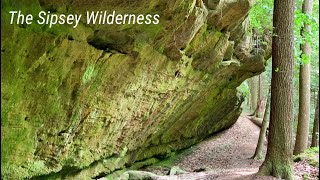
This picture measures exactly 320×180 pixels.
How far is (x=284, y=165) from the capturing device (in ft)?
29.8

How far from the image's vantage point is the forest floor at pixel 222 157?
1161cm

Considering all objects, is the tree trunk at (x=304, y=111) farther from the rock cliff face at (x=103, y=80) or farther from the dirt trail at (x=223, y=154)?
the rock cliff face at (x=103, y=80)

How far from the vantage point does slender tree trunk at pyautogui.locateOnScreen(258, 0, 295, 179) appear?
9141mm

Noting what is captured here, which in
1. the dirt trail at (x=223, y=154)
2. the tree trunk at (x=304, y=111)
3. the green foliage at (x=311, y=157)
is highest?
the tree trunk at (x=304, y=111)

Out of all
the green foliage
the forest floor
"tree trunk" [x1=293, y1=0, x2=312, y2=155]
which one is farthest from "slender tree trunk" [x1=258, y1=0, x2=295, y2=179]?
"tree trunk" [x1=293, y1=0, x2=312, y2=155]

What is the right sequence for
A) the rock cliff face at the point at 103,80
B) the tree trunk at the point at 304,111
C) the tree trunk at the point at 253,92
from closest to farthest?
the rock cliff face at the point at 103,80 < the tree trunk at the point at 304,111 < the tree trunk at the point at 253,92

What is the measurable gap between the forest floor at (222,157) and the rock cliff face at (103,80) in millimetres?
1963

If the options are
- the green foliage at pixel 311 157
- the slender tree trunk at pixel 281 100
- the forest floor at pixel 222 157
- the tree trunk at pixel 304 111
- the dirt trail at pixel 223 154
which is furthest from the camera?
the tree trunk at pixel 304 111

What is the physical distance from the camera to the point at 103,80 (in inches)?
342

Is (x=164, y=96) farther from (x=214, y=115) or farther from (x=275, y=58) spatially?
(x=214, y=115)

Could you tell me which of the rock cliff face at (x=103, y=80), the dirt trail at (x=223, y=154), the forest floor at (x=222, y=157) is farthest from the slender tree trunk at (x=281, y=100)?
the dirt trail at (x=223, y=154)

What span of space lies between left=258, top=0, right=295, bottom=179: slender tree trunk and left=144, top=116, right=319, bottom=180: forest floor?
1.18m

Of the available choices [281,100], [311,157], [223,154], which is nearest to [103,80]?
[281,100]

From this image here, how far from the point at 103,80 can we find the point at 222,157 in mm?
9764
